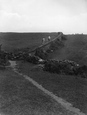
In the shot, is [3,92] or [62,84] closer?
[3,92]

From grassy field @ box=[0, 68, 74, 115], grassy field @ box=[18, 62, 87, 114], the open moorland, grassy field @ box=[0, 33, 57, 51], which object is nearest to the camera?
grassy field @ box=[0, 68, 74, 115]

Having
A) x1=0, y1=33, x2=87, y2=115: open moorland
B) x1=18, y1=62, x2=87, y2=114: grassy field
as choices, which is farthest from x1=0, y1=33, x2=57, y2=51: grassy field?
x1=0, y1=33, x2=87, y2=115: open moorland

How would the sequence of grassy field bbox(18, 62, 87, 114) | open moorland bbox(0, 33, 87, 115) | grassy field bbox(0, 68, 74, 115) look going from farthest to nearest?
grassy field bbox(18, 62, 87, 114) < open moorland bbox(0, 33, 87, 115) < grassy field bbox(0, 68, 74, 115)

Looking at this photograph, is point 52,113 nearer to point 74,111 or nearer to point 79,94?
point 74,111

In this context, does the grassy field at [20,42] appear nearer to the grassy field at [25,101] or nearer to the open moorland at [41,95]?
the open moorland at [41,95]

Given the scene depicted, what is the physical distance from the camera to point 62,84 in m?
19.4

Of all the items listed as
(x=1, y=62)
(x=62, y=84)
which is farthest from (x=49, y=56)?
(x=62, y=84)

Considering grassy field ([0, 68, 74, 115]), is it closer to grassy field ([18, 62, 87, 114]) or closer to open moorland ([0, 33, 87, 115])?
open moorland ([0, 33, 87, 115])

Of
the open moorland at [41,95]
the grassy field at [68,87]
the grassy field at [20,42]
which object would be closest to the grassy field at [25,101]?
the open moorland at [41,95]

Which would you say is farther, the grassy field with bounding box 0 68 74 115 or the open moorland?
the open moorland

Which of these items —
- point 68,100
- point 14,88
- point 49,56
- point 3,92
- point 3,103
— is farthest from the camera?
point 49,56

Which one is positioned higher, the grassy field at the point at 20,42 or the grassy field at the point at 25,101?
the grassy field at the point at 20,42

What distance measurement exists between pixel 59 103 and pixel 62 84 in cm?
571

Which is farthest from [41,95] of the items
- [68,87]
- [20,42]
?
[20,42]
